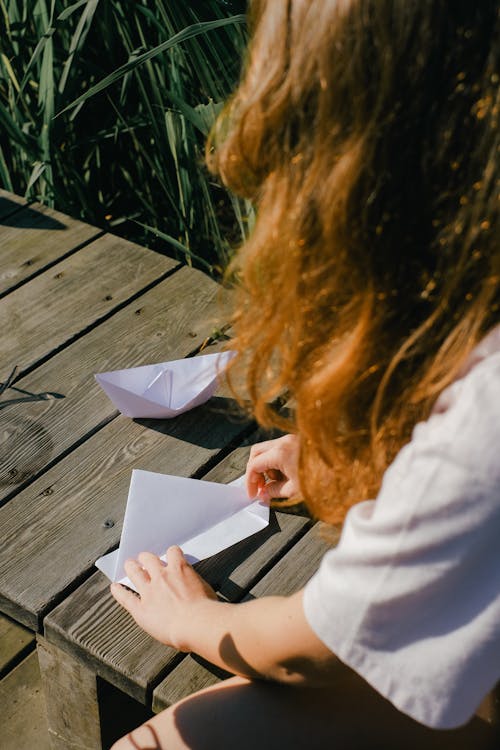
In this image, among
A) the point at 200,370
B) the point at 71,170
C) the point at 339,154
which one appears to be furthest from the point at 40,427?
the point at 71,170

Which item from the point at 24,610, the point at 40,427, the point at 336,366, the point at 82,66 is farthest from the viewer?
the point at 82,66

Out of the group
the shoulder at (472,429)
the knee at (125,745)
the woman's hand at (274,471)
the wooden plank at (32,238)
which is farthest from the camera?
the wooden plank at (32,238)

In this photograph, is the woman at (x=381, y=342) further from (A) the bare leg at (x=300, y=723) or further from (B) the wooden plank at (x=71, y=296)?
(B) the wooden plank at (x=71, y=296)

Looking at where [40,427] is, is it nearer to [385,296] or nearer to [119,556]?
[119,556]

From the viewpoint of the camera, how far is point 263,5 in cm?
98

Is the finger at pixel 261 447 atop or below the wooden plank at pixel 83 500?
below

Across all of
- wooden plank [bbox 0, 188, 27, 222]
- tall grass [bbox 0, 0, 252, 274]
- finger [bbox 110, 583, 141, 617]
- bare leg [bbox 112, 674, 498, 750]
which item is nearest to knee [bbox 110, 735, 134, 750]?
bare leg [bbox 112, 674, 498, 750]

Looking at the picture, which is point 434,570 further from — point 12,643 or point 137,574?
point 12,643

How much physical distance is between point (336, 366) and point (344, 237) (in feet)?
0.44

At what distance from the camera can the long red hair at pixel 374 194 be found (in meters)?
0.82

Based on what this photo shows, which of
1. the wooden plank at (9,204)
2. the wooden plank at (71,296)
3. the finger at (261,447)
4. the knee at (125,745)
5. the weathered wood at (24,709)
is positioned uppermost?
the wooden plank at (9,204)

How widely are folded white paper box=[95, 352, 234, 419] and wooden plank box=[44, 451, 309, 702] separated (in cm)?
30

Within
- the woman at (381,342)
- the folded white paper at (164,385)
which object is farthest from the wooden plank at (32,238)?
the woman at (381,342)

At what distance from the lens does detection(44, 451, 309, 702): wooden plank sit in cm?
117
